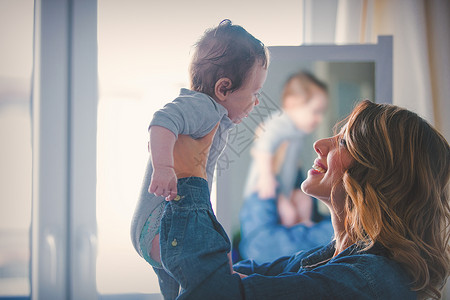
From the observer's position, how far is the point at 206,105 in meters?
0.79

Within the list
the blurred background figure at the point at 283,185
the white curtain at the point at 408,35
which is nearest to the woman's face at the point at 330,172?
the blurred background figure at the point at 283,185

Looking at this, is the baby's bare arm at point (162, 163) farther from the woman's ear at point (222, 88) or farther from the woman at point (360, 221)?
the woman's ear at point (222, 88)

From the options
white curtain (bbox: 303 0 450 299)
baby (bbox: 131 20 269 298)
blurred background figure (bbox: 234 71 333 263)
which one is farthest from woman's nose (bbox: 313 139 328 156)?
white curtain (bbox: 303 0 450 299)

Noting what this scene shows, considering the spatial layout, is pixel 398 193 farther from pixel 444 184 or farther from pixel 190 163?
pixel 190 163

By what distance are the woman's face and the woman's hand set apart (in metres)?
0.25

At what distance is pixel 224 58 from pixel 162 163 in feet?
0.92

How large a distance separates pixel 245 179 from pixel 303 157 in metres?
0.21

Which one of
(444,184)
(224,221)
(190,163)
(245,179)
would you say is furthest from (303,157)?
(190,163)

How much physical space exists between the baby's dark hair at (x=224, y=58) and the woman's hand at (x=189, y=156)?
12 cm

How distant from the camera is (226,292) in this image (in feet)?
2.20

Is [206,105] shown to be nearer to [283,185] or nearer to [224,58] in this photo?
[224,58]

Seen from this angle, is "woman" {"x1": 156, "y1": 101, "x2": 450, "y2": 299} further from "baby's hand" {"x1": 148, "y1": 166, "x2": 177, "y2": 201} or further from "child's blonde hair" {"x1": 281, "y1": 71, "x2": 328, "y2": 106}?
"child's blonde hair" {"x1": 281, "y1": 71, "x2": 328, "y2": 106}

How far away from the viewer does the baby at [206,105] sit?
71 cm

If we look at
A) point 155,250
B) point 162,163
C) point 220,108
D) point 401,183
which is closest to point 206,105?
point 220,108
